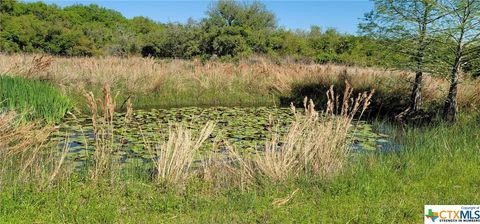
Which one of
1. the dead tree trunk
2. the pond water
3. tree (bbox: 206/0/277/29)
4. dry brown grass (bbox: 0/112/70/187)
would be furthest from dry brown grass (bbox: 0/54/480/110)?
tree (bbox: 206/0/277/29)

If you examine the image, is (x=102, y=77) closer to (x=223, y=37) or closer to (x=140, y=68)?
(x=140, y=68)

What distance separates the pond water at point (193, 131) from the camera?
6.20 m

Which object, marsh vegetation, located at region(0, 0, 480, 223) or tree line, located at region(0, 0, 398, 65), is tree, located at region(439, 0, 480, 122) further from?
tree line, located at region(0, 0, 398, 65)

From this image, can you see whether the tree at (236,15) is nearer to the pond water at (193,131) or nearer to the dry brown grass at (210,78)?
the dry brown grass at (210,78)

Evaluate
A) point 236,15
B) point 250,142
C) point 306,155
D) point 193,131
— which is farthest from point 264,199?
point 236,15

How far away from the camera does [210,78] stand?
1540cm

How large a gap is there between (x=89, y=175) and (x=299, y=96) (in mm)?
11504

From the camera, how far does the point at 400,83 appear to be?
12391mm

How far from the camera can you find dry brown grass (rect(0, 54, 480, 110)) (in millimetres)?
12180

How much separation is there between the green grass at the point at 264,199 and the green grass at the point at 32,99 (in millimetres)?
4342

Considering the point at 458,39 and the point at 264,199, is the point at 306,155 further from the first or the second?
the point at 458,39

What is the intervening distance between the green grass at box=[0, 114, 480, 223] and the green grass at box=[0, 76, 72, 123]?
4342 millimetres

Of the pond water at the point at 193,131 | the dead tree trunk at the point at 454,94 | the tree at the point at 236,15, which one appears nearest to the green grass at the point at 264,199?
the pond water at the point at 193,131

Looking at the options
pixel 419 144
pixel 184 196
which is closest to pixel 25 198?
pixel 184 196
